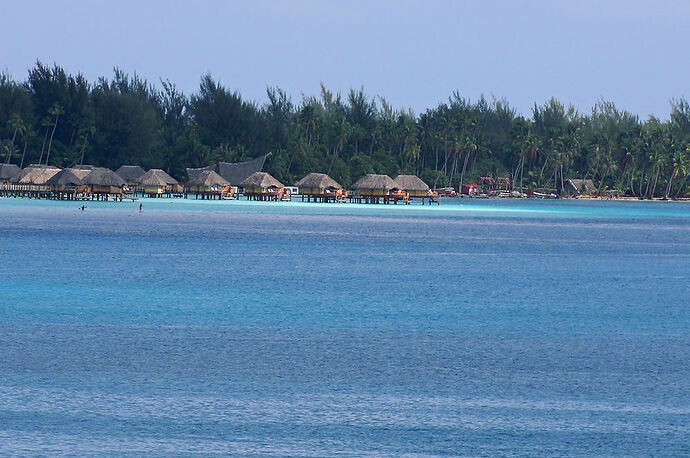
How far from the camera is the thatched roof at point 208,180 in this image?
390 feet

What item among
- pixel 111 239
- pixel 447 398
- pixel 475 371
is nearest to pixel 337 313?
pixel 475 371

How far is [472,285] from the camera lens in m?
28.0

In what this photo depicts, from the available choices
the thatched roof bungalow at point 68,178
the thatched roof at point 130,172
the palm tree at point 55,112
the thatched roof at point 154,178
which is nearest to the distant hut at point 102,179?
the thatched roof bungalow at point 68,178

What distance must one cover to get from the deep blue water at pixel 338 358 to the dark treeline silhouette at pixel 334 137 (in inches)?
3699

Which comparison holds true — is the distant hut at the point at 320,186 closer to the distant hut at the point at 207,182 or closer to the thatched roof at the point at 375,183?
the thatched roof at the point at 375,183

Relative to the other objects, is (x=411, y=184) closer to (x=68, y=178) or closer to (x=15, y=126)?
(x=68, y=178)

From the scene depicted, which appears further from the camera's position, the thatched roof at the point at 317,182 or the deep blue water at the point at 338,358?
the thatched roof at the point at 317,182

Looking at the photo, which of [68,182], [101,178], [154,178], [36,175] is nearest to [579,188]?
[154,178]

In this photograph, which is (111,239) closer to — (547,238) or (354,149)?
(547,238)

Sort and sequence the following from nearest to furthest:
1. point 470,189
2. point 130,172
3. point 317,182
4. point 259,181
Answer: point 317,182, point 259,181, point 130,172, point 470,189

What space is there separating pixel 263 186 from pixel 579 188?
63.7 meters

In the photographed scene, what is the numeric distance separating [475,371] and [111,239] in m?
33.9

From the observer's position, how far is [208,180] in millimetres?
118812

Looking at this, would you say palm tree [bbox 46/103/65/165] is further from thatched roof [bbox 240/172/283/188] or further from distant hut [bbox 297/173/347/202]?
distant hut [bbox 297/173/347/202]
